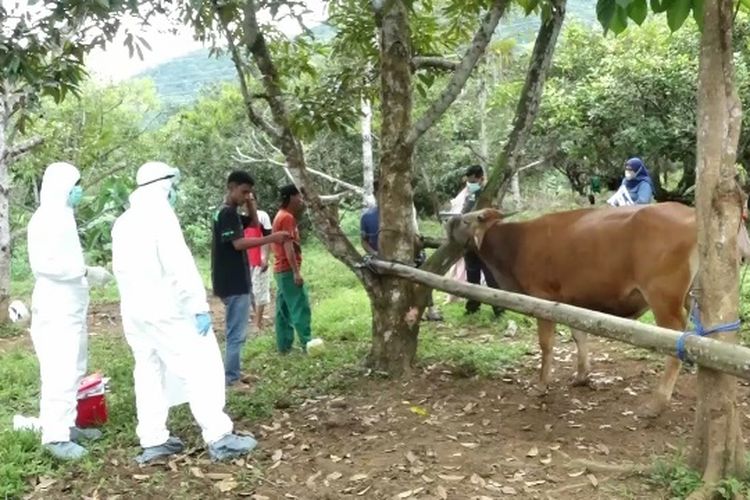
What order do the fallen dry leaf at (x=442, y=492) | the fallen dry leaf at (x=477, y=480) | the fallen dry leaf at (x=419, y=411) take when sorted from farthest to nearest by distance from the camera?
the fallen dry leaf at (x=419, y=411)
the fallen dry leaf at (x=477, y=480)
the fallen dry leaf at (x=442, y=492)

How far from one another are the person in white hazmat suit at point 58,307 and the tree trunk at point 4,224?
504 cm

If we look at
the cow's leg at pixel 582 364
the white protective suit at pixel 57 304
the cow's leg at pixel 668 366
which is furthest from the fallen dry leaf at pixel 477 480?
the white protective suit at pixel 57 304

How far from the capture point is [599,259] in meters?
5.32

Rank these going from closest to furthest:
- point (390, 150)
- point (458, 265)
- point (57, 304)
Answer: point (57, 304) < point (390, 150) < point (458, 265)

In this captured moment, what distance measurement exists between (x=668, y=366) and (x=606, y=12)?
2.68 metres

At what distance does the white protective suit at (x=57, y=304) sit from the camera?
4797mm

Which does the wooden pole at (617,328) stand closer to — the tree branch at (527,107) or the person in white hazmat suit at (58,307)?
the tree branch at (527,107)

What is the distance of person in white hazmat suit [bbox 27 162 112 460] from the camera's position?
4.79 m

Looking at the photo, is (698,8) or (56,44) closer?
(698,8)

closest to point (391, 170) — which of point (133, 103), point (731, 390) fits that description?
point (731, 390)

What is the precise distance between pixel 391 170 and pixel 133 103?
3034 centimetres

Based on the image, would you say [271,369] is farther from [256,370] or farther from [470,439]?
[470,439]

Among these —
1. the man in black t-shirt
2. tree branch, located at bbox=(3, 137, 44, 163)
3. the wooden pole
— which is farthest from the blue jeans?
tree branch, located at bbox=(3, 137, 44, 163)

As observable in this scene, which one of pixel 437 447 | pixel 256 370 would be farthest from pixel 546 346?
pixel 256 370
